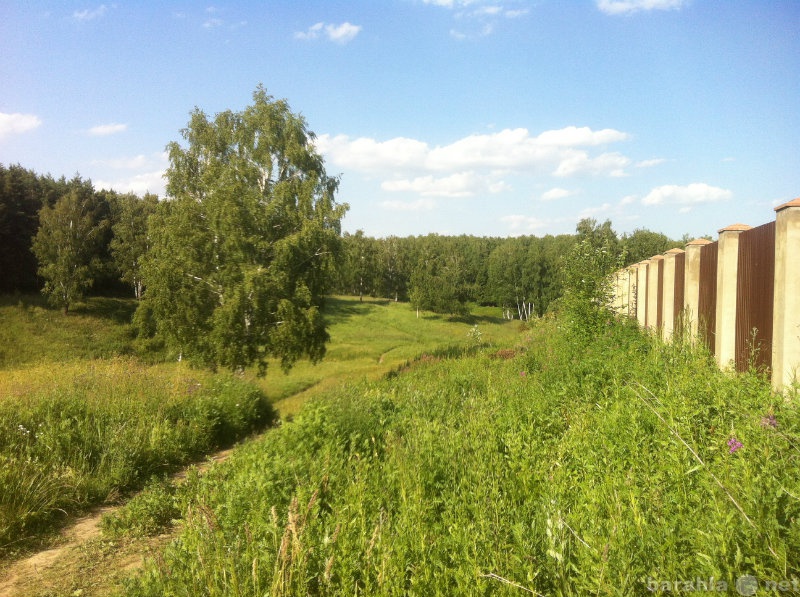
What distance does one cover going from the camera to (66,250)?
106 feet

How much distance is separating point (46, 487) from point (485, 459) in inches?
186

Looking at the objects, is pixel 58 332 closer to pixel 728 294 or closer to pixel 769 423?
pixel 728 294

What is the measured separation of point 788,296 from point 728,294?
191cm

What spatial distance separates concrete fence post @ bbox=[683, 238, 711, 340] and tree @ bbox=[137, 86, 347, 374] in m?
11.8

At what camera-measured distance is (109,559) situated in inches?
180

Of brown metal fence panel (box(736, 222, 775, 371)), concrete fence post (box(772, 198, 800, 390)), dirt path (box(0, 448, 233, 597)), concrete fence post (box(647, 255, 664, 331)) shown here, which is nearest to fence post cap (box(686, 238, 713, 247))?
brown metal fence panel (box(736, 222, 775, 371))

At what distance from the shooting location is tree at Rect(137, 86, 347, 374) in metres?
16.8

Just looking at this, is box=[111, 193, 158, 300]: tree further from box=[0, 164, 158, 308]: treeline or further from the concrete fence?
the concrete fence

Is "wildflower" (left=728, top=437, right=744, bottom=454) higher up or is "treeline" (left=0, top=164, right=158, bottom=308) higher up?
"treeline" (left=0, top=164, right=158, bottom=308)

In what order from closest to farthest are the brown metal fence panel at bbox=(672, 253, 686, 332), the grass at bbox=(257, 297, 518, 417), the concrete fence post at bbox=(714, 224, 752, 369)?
1. the concrete fence post at bbox=(714, 224, 752, 369)
2. the brown metal fence panel at bbox=(672, 253, 686, 332)
3. the grass at bbox=(257, 297, 518, 417)

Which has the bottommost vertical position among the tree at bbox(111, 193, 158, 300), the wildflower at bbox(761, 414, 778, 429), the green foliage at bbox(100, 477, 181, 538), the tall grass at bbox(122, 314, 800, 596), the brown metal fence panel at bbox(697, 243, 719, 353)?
the green foliage at bbox(100, 477, 181, 538)

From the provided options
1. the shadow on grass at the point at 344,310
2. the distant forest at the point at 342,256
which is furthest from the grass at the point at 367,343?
the distant forest at the point at 342,256

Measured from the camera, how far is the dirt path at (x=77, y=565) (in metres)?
4.08

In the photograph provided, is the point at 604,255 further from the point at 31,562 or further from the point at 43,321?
the point at 43,321
